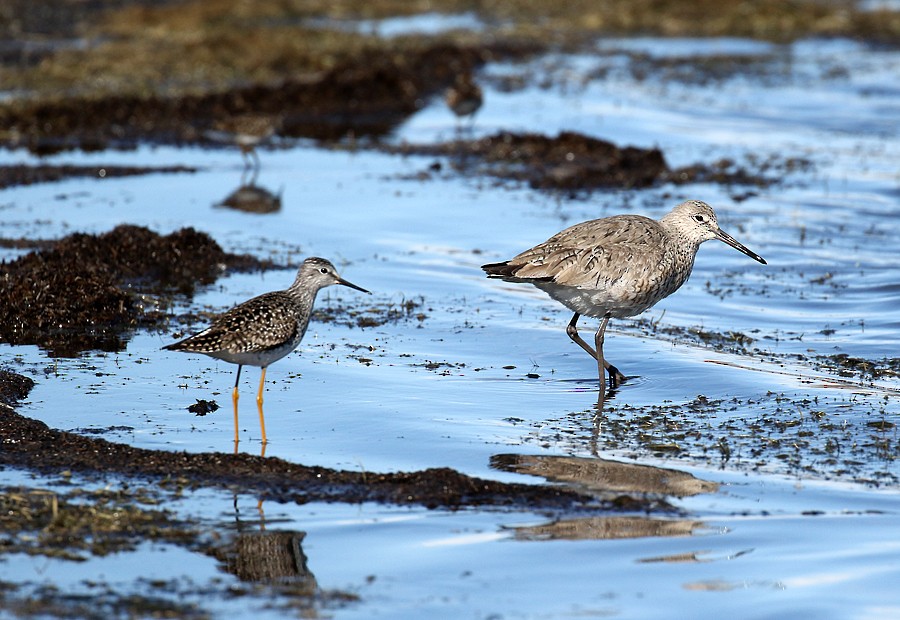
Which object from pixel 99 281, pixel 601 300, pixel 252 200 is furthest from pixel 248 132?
pixel 601 300

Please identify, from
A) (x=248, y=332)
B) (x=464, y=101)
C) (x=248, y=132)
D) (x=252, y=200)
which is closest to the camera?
(x=248, y=332)

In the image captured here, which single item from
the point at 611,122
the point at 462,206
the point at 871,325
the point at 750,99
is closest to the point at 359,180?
the point at 462,206

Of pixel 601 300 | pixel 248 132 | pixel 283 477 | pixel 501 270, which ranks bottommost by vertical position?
pixel 283 477

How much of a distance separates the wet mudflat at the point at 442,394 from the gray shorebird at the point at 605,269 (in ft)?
1.91

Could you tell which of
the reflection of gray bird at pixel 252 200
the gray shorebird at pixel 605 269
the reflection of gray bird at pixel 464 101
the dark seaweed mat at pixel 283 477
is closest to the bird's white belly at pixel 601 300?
Result: the gray shorebird at pixel 605 269

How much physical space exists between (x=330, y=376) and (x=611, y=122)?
14.6 meters

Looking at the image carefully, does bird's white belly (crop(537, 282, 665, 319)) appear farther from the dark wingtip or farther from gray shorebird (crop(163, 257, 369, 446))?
gray shorebird (crop(163, 257, 369, 446))

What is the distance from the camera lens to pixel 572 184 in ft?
59.0

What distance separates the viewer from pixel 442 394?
9492mm

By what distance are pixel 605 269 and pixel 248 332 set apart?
301 cm

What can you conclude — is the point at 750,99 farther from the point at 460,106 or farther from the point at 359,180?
the point at 359,180

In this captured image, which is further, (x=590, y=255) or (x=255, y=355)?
(x=590, y=255)

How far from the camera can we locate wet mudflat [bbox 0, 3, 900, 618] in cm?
637

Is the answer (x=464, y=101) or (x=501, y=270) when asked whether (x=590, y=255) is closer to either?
(x=501, y=270)
